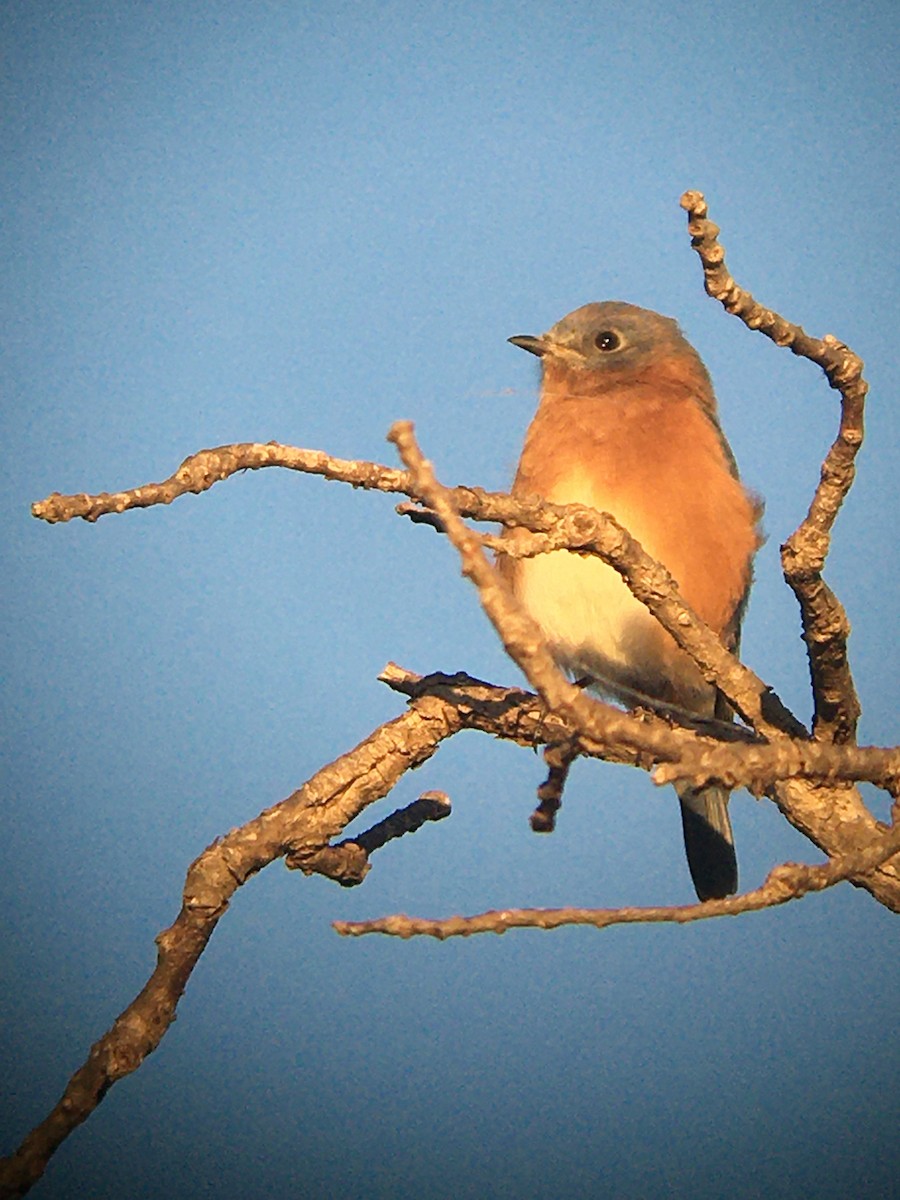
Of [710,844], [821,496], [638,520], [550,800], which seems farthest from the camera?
[710,844]

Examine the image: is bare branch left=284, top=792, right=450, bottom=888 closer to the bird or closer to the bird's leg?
the bird's leg

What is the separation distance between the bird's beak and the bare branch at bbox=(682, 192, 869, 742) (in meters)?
1.99

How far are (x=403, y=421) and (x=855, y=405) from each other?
2.88ft

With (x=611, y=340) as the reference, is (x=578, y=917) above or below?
below

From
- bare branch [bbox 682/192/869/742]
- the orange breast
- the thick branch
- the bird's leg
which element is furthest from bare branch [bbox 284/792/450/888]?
the orange breast

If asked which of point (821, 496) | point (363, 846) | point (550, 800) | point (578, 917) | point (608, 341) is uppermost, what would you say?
point (608, 341)

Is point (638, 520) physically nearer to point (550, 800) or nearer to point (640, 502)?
point (640, 502)

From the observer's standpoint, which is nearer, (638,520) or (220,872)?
(220,872)

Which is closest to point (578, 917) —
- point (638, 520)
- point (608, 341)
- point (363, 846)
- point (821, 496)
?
point (821, 496)

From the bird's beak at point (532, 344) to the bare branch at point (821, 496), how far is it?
1988 millimetres

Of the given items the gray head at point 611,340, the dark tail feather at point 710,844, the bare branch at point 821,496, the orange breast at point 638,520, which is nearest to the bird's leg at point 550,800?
the bare branch at point 821,496

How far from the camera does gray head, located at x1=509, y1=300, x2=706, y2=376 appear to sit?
393 cm

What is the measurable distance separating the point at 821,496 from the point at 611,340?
1.99 meters

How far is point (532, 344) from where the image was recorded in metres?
4.02
